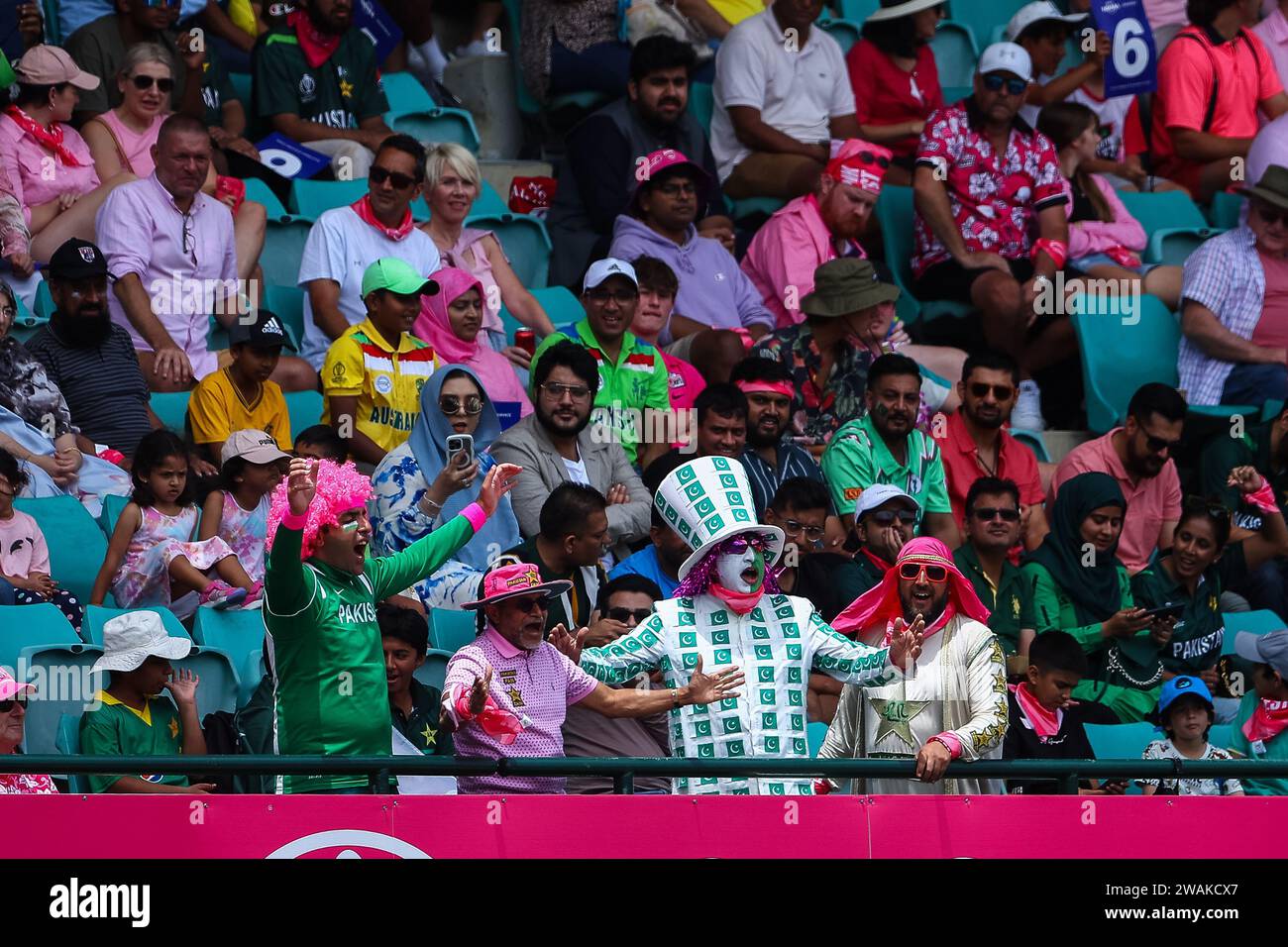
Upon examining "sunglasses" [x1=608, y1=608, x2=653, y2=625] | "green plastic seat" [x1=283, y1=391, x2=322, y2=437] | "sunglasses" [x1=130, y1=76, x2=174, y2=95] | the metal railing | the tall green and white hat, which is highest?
"sunglasses" [x1=130, y1=76, x2=174, y2=95]

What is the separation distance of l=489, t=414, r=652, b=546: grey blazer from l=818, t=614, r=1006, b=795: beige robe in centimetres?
199

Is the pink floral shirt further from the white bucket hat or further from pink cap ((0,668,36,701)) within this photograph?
pink cap ((0,668,36,701))

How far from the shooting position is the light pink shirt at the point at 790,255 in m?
10.7

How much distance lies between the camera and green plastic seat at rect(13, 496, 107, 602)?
26.8 ft

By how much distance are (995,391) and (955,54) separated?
382 cm

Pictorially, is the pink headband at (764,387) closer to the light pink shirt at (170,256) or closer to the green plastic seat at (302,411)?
the green plastic seat at (302,411)

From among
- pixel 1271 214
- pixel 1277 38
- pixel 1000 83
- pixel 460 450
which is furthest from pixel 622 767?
pixel 1277 38

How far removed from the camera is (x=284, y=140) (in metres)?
10.7

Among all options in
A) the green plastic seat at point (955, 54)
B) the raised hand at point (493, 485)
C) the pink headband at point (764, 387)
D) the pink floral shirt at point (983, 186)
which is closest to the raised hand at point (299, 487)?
the raised hand at point (493, 485)

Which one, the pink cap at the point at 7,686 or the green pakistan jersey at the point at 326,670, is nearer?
the green pakistan jersey at the point at 326,670

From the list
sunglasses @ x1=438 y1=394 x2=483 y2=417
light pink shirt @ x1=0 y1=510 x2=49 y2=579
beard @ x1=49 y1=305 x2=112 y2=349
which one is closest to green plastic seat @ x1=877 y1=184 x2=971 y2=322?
sunglasses @ x1=438 y1=394 x2=483 y2=417

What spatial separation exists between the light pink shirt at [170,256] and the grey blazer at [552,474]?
5.03 ft
